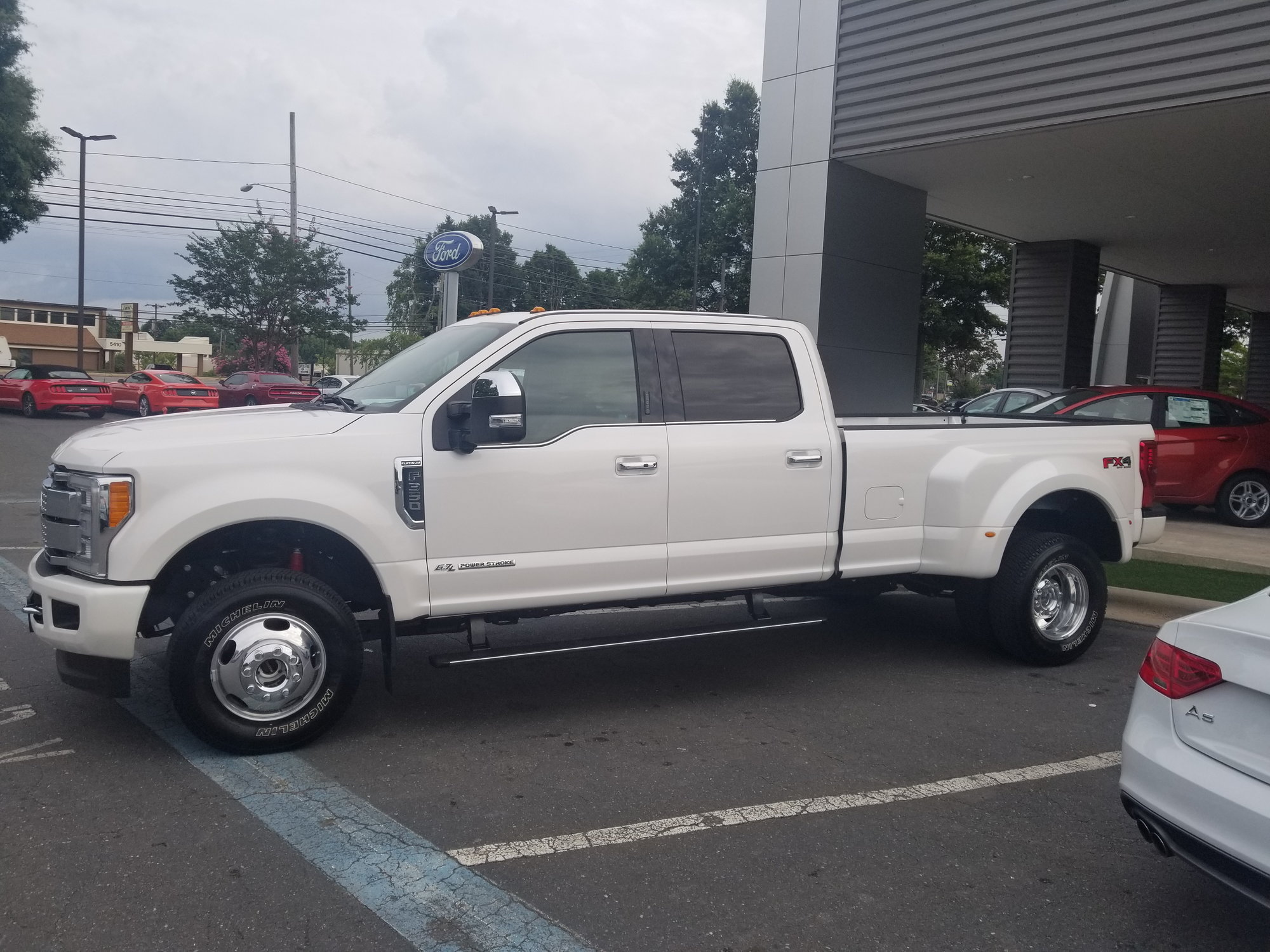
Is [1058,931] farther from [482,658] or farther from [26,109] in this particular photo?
[26,109]

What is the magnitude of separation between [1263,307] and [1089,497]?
83.8 ft

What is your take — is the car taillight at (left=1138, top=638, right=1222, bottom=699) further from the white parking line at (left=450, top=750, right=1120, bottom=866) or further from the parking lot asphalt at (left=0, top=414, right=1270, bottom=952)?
the white parking line at (left=450, top=750, right=1120, bottom=866)

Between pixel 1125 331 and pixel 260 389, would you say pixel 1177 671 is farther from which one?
pixel 260 389

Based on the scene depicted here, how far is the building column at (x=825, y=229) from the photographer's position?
44.5 ft

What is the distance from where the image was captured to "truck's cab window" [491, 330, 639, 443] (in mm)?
5113

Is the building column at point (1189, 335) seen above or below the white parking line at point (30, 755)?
above

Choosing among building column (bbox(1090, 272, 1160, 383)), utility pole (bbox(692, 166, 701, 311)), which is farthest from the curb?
utility pole (bbox(692, 166, 701, 311))

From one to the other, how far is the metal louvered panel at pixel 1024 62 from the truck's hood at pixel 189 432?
360 inches

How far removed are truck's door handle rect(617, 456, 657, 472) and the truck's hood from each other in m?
1.26

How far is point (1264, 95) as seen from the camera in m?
9.71

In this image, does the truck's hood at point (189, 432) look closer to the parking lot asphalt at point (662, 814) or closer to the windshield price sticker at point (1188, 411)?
the parking lot asphalt at point (662, 814)

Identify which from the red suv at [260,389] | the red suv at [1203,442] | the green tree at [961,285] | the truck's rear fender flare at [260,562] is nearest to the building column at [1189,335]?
the green tree at [961,285]

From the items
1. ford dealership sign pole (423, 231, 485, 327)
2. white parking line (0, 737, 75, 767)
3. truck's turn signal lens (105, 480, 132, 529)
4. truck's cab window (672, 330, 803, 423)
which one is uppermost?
ford dealership sign pole (423, 231, 485, 327)

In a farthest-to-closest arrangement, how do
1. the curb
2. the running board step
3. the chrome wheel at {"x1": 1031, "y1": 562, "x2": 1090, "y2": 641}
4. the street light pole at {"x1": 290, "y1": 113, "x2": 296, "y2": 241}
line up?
the street light pole at {"x1": 290, "y1": 113, "x2": 296, "y2": 241}
the curb
the chrome wheel at {"x1": 1031, "y1": 562, "x2": 1090, "y2": 641}
the running board step
